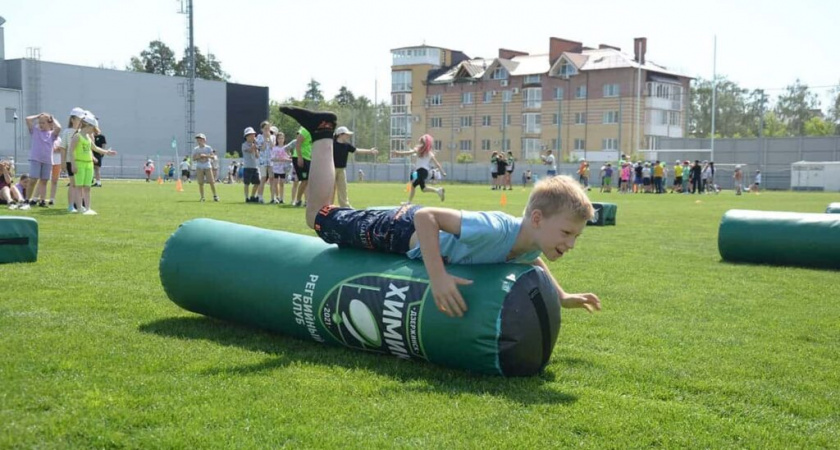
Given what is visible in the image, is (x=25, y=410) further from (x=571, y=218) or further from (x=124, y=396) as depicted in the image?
(x=571, y=218)

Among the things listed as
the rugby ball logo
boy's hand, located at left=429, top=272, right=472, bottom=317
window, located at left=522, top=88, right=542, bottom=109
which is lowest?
the rugby ball logo

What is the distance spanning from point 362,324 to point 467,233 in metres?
0.83

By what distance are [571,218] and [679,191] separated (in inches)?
1605

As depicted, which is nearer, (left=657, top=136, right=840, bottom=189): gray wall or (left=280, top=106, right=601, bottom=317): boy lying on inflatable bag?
(left=280, top=106, right=601, bottom=317): boy lying on inflatable bag

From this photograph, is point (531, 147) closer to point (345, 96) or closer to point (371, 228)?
point (345, 96)

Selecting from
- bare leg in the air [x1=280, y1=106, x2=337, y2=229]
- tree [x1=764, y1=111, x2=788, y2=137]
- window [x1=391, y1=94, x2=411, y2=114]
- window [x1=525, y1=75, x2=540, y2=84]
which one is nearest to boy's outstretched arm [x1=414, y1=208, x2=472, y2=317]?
bare leg in the air [x1=280, y1=106, x2=337, y2=229]

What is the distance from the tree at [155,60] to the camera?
4176 inches

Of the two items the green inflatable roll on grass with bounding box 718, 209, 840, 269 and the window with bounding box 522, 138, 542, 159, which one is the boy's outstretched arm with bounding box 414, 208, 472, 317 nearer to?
the green inflatable roll on grass with bounding box 718, 209, 840, 269

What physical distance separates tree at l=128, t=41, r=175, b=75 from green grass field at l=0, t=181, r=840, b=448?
106m

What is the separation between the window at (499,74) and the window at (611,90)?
37.5 feet

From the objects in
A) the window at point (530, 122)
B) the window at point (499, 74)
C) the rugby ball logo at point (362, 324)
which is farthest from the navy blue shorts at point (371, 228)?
the window at point (499, 74)

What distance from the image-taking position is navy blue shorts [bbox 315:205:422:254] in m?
5.00

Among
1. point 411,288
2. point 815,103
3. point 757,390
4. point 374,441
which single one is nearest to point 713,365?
point 757,390

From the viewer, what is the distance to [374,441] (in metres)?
3.43
